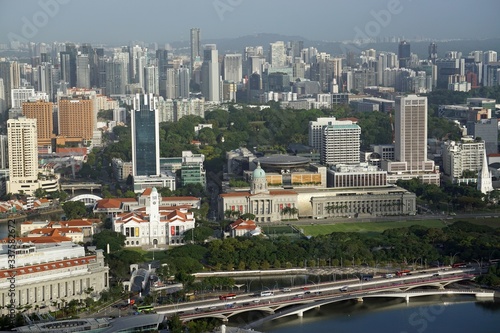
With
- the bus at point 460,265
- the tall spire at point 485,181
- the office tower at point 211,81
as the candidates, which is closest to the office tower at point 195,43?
the office tower at point 211,81

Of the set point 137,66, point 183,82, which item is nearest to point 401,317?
point 183,82

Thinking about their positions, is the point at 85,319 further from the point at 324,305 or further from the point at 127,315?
the point at 324,305

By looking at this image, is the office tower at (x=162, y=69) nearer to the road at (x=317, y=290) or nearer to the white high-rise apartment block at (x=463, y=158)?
the white high-rise apartment block at (x=463, y=158)

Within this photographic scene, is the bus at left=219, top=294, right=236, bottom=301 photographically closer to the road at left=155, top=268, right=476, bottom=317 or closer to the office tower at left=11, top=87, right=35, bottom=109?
the road at left=155, top=268, right=476, bottom=317

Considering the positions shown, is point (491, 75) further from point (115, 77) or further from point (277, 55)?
point (115, 77)

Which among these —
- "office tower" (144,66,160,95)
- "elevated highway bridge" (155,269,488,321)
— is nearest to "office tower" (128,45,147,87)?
"office tower" (144,66,160,95)

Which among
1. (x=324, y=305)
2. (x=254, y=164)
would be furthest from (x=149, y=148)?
(x=324, y=305)
